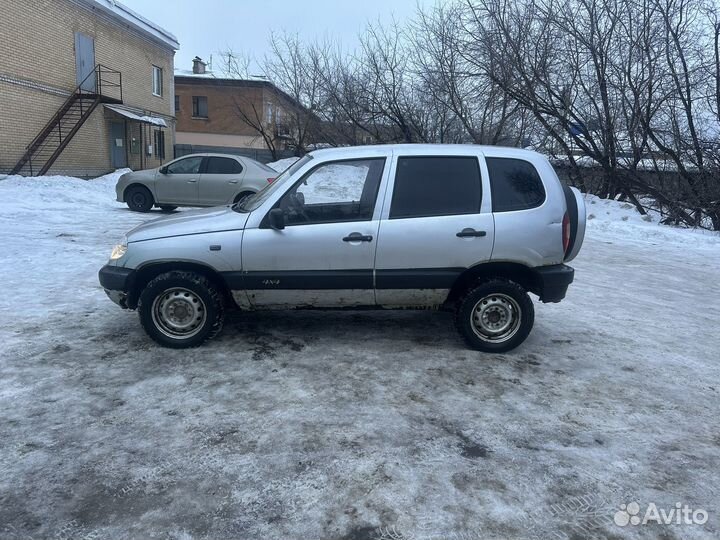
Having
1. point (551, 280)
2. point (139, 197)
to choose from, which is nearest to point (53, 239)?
point (139, 197)

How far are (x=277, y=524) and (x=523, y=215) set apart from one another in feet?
10.3

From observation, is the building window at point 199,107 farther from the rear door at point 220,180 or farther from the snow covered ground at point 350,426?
the snow covered ground at point 350,426

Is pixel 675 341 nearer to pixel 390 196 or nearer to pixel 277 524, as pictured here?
pixel 390 196

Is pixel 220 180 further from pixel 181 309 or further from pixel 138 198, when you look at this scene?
pixel 181 309

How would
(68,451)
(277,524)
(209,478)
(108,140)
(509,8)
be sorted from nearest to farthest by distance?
(277,524), (209,478), (68,451), (509,8), (108,140)

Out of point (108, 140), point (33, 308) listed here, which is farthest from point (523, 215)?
point (108, 140)

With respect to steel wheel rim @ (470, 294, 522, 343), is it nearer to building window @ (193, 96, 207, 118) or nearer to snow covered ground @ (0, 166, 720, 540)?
snow covered ground @ (0, 166, 720, 540)

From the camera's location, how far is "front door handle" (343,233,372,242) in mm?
4523

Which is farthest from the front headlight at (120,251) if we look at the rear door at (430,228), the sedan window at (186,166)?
the sedan window at (186,166)

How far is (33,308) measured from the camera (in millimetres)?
5613

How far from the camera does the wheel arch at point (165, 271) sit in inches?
181

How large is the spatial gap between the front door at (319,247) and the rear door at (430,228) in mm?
121

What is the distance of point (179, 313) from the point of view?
182 inches

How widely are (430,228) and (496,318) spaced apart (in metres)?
0.98
